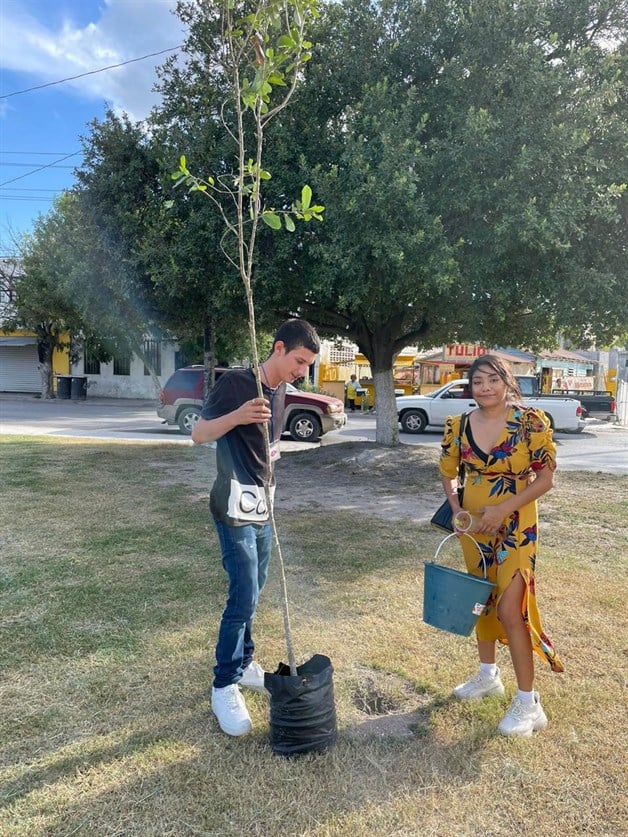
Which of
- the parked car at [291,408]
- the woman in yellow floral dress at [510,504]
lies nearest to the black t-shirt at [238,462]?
the woman in yellow floral dress at [510,504]

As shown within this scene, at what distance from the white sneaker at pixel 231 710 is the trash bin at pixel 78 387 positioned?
28.5 m

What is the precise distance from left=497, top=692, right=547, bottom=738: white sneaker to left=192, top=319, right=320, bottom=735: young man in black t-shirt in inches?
45.8

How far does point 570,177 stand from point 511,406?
17.2 feet

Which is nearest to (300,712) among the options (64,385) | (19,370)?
(64,385)

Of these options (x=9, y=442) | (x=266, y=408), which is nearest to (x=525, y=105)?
(x=266, y=408)

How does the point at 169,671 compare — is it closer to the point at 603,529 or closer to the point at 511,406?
the point at 511,406

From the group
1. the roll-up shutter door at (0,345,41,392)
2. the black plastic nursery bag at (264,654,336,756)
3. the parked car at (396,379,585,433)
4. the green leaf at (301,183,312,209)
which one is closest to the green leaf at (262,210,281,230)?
the green leaf at (301,183,312,209)

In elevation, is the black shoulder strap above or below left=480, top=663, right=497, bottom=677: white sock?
above

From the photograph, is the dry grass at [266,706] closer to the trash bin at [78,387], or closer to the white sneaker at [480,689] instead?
the white sneaker at [480,689]

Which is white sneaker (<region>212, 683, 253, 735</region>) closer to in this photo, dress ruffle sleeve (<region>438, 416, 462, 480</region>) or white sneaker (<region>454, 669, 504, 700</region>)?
white sneaker (<region>454, 669, 504, 700</region>)

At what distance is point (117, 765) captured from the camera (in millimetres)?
2494

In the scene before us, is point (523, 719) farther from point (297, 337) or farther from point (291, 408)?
point (291, 408)

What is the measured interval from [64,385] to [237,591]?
29.1 m

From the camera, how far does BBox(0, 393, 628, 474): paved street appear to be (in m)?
13.3
